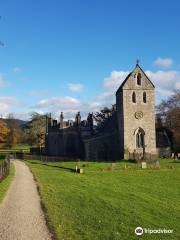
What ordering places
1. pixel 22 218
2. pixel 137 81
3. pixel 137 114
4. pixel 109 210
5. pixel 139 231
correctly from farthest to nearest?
pixel 137 81, pixel 137 114, pixel 109 210, pixel 22 218, pixel 139 231

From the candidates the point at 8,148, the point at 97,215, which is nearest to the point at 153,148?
the point at 97,215

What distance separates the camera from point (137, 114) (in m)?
59.5

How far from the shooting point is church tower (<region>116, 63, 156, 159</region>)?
5886cm

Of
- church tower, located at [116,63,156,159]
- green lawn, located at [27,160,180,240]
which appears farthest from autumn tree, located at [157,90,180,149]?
green lawn, located at [27,160,180,240]

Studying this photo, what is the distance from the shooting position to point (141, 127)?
5941cm

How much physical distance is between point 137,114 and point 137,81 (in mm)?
4889

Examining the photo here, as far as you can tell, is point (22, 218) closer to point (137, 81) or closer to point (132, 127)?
point (132, 127)

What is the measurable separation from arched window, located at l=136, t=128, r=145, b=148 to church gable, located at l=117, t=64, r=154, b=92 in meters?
6.39

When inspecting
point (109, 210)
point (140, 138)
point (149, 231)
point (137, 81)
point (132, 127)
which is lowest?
point (149, 231)

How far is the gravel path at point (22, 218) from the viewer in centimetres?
1274

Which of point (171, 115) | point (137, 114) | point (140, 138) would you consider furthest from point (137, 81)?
point (171, 115)

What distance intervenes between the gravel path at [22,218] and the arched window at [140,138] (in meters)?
37.6

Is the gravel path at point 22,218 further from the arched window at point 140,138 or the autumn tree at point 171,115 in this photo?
the autumn tree at point 171,115

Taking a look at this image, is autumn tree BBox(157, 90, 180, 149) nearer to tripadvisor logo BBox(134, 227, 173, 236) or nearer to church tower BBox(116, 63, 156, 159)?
church tower BBox(116, 63, 156, 159)
